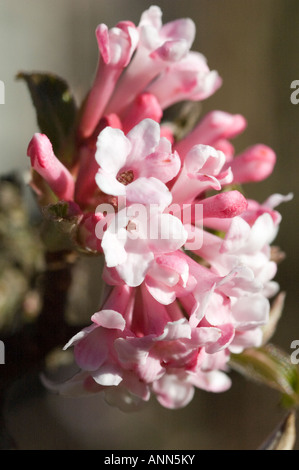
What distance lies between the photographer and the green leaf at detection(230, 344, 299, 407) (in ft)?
2.41

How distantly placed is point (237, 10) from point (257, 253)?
1388 millimetres

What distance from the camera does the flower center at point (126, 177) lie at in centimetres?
56

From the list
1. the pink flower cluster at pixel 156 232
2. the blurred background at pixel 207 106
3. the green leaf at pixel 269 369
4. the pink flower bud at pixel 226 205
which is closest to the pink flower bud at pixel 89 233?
the pink flower cluster at pixel 156 232

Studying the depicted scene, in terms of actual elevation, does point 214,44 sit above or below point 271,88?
above

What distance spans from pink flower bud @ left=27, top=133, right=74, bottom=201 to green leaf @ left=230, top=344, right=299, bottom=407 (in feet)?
1.00

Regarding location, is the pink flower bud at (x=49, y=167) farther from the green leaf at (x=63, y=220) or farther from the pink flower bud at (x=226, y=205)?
the pink flower bud at (x=226, y=205)

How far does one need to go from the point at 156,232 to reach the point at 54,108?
25cm

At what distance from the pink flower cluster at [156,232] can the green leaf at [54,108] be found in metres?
0.02

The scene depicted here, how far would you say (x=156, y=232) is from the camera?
52 centimetres

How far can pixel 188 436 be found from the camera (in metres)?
1.52

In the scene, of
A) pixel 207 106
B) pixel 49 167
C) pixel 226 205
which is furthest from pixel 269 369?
pixel 207 106

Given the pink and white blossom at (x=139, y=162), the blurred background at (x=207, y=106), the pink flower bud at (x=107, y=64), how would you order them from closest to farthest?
the pink and white blossom at (x=139, y=162), the pink flower bud at (x=107, y=64), the blurred background at (x=207, y=106)
